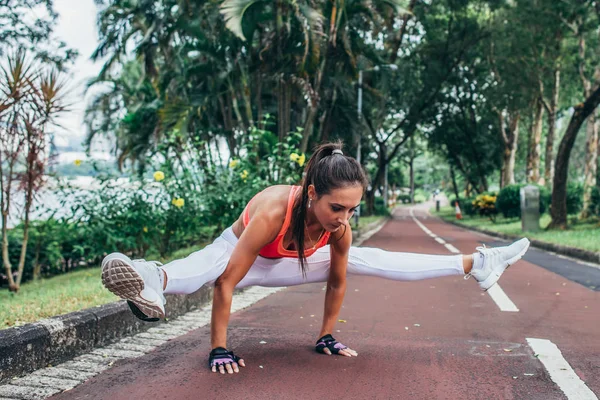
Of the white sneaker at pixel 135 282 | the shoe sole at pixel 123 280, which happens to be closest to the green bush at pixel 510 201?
the white sneaker at pixel 135 282

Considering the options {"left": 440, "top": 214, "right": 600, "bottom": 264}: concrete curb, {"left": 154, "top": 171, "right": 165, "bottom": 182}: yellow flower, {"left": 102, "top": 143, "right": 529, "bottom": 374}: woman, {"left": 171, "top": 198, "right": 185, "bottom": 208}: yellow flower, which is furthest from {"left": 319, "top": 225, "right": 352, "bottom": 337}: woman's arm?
{"left": 440, "top": 214, "right": 600, "bottom": 264}: concrete curb

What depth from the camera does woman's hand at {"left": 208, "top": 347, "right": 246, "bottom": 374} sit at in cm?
348

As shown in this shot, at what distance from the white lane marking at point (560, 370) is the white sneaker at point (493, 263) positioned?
60 cm

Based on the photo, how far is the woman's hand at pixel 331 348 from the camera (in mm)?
3916

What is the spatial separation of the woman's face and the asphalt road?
2.93 ft

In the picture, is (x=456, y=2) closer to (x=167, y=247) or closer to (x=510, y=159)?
(x=510, y=159)

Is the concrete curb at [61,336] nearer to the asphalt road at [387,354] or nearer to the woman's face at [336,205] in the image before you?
the asphalt road at [387,354]

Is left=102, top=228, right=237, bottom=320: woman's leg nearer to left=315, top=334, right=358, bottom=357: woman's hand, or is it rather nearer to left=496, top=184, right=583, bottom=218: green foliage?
left=315, top=334, right=358, bottom=357: woman's hand

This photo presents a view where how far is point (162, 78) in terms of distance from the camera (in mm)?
18109

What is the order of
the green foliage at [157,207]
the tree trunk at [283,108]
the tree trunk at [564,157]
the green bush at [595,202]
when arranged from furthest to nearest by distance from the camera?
the green bush at [595,202] → the tree trunk at [283,108] → the tree trunk at [564,157] → the green foliage at [157,207]

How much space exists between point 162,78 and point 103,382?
1577cm

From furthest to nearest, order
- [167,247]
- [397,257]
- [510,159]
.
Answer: [510,159] → [167,247] → [397,257]

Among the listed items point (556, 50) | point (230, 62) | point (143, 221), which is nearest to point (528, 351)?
point (143, 221)

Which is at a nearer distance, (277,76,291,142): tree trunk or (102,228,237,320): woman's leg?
(102,228,237,320): woman's leg
